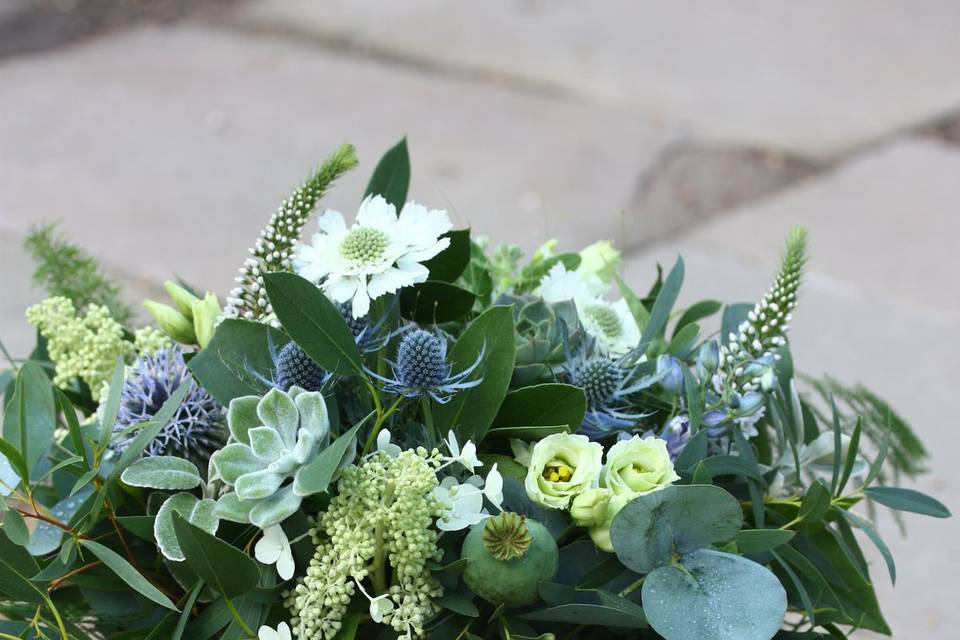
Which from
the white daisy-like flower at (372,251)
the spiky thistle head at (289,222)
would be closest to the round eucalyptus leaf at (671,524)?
the white daisy-like flower at (372,251)

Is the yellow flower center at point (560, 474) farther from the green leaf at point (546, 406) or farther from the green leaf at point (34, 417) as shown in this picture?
the green leaf at point (34, 417)

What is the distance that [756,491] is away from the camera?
87cm

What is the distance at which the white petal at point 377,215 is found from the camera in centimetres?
81

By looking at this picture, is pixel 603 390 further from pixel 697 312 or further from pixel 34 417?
pixel 34 417

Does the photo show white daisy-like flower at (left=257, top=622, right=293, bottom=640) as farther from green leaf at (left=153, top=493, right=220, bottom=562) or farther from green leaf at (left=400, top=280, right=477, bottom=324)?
green leaf at (left=400, top=280, right=477, bottom=324)

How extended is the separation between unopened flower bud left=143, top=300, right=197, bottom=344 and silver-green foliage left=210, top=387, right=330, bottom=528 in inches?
8.2

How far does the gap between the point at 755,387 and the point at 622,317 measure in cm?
14

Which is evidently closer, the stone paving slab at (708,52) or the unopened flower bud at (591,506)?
the unopened flower bud at (591,506)

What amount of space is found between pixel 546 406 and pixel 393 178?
244 millimetres

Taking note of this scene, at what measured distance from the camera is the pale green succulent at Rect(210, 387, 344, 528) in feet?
2.39

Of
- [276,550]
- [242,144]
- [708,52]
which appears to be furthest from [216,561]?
[708,52]

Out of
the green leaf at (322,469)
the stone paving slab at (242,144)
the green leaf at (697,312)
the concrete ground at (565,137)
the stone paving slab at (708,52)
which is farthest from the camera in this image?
the stone paving slab at (708,52)

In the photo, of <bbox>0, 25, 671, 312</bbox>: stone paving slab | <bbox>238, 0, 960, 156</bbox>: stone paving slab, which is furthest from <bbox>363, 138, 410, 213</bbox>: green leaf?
<bbox>238, 0, 960, 156</bbox>: stone paving slab

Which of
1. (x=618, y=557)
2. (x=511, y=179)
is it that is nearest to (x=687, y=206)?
(x=511, y=179)
